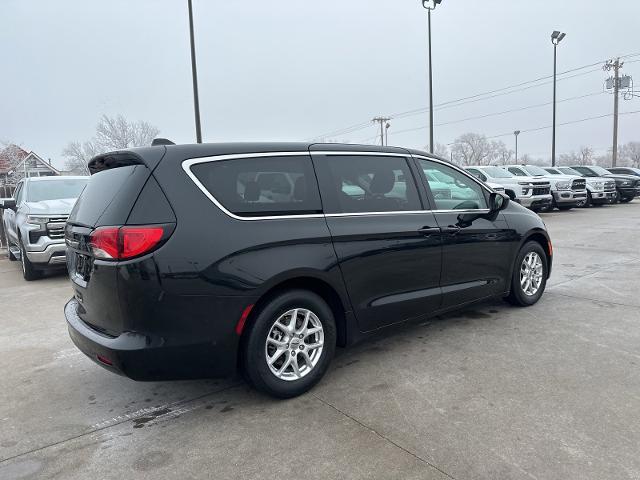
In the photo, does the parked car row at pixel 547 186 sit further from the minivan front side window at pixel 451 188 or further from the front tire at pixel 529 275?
the minivan front side window at pixel 451 188

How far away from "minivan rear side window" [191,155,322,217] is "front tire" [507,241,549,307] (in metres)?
2.74

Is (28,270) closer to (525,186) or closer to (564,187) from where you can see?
(525,186)

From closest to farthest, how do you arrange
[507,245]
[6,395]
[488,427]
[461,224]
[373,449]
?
1. [373,449]
2. [488,427]
3. [6,395]
4. [461,224]
5. [507,245]

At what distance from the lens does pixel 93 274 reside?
307cm

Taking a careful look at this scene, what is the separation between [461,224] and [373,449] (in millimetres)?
2385

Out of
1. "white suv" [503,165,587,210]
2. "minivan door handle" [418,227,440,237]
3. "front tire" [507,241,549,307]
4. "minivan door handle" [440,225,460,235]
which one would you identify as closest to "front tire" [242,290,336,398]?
"minivan door handle" [418,227,440,237]

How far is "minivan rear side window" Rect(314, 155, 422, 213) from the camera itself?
3652mm

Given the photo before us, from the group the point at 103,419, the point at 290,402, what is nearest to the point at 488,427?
the point at 290,402

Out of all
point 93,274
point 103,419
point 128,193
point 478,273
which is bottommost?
point 103,419

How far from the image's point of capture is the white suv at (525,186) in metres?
16.4

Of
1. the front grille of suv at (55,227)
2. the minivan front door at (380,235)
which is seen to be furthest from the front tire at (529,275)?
the front grille of suv at (55,227)

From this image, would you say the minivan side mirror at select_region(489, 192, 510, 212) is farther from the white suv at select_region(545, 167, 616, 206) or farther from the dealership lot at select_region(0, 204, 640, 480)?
the white suv at select_region(545, 167, 616, 206)

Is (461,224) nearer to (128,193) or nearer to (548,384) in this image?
(548,384)

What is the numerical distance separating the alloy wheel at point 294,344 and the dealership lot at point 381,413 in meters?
0.22
